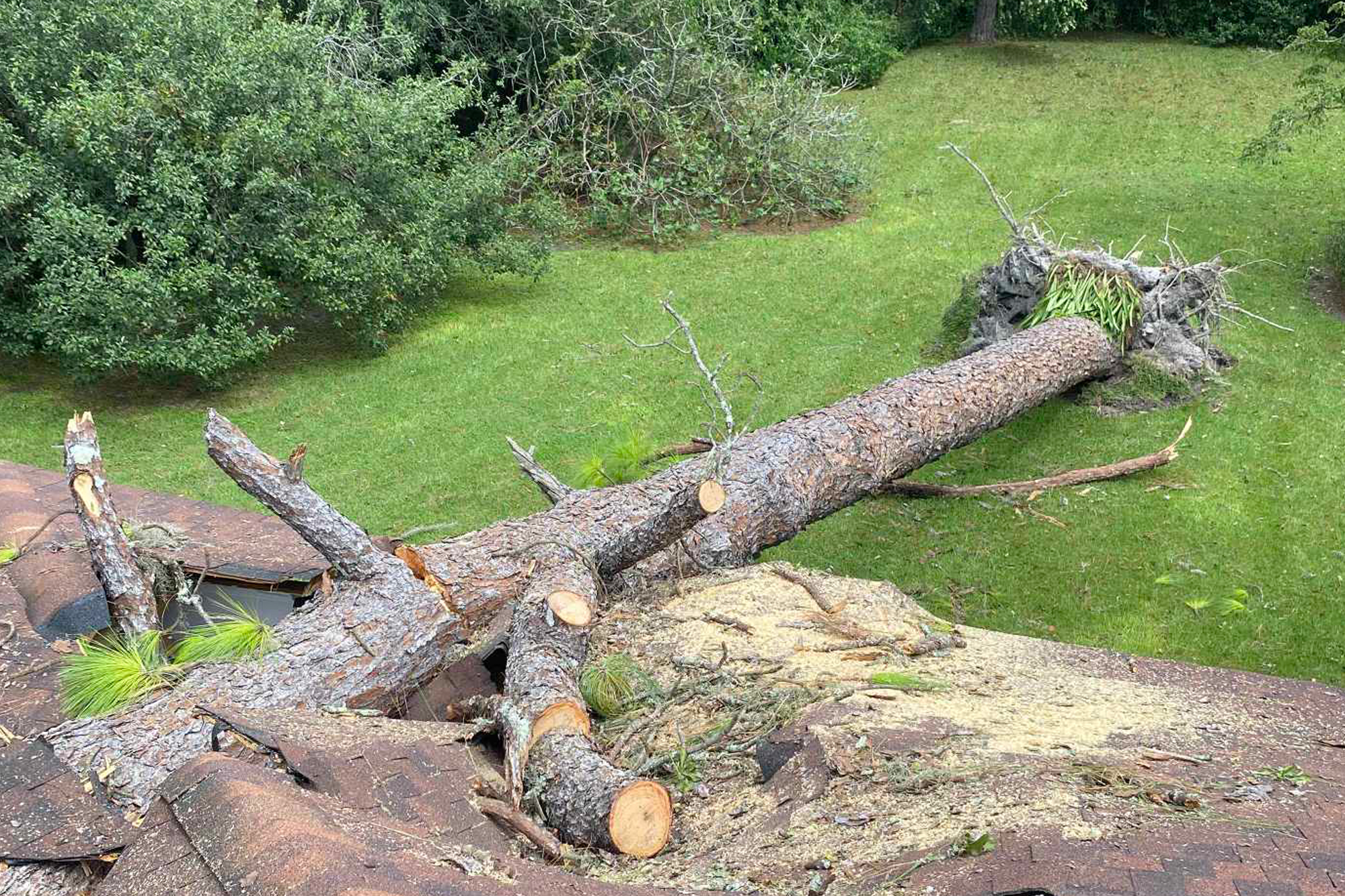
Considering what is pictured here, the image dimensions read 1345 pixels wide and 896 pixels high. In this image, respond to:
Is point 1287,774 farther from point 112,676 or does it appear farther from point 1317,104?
point 1317,104

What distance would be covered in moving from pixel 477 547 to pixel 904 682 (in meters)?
2.15

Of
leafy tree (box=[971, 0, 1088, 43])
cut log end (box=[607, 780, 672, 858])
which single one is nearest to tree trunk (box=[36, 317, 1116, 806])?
cut log end (box=[607, 780, 672, 858])

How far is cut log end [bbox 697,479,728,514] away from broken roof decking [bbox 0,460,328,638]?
6.31 ft

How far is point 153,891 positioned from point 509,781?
1309 mm

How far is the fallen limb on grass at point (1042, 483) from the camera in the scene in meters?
7.93

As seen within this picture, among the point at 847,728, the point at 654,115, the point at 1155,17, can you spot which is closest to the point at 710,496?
the point at 847,728

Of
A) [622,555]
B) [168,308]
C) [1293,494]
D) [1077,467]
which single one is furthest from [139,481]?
[1293,494]

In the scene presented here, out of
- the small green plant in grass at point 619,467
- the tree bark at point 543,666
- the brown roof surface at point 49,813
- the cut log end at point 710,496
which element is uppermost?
the cut log end at point 710,496

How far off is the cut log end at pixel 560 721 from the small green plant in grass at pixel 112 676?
58.2 inches

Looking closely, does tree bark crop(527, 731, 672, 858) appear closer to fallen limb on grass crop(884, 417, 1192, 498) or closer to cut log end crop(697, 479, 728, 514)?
cut log end crop(697, 479, 728, 514)

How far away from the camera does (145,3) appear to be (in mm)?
9711

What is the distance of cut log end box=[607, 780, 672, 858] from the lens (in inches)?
151

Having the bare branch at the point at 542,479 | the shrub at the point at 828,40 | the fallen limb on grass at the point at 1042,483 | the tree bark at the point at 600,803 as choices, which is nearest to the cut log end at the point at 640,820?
the tree bark at the point at 600,803

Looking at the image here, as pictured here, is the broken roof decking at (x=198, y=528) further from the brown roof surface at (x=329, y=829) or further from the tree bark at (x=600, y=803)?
the tree bark at (x=600, y=803)
